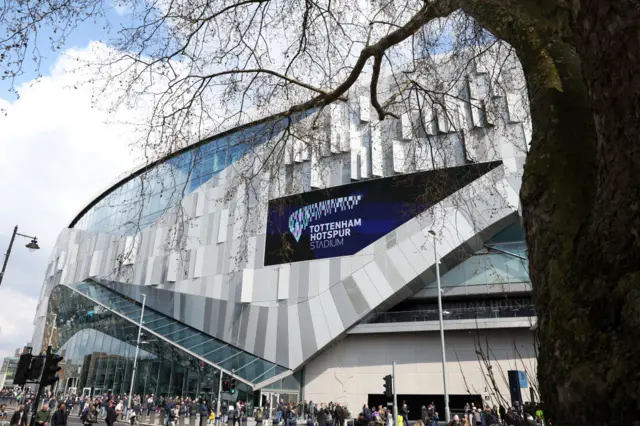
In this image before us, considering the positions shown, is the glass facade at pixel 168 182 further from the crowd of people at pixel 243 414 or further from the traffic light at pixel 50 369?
the crowd of people at pixel 243 414

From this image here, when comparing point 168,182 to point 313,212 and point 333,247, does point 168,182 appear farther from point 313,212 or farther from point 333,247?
point 333,247

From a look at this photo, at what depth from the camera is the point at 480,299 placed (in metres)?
26.1

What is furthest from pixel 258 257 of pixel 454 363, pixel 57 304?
pixel 57 304

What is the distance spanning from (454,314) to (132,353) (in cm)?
2384

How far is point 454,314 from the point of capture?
24719 mm

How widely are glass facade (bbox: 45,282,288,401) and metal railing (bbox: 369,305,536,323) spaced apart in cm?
727

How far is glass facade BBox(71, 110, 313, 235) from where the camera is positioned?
25.3ft

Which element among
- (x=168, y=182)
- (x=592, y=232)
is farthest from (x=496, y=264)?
(x=168, y=182)

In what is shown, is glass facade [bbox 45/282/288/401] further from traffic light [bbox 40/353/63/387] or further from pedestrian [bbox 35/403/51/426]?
traffic light [bbox 40/353/63/387]

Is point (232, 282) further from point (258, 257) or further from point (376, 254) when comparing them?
point (376, 254)

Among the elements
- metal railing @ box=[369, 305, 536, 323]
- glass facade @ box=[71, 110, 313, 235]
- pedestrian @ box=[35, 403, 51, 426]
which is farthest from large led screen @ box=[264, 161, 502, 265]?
pedestrian @ box=[35, 403, 51, 426]

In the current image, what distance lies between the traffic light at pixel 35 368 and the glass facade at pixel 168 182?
12.7ft

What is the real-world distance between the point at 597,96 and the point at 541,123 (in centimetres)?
105

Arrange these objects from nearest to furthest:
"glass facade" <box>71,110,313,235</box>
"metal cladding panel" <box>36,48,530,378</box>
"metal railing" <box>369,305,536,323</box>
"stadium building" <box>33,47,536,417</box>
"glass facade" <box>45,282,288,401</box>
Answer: "glass facade" <box>71,110,313,235</box>
"metal railing" <box>369,305,536,323</box>
"stadium building" <box>33,47,536,417</box>
"metal cladding panel" <box>36,48,530,378</box>
"glass facade" <box>45,282,288,401</box>
